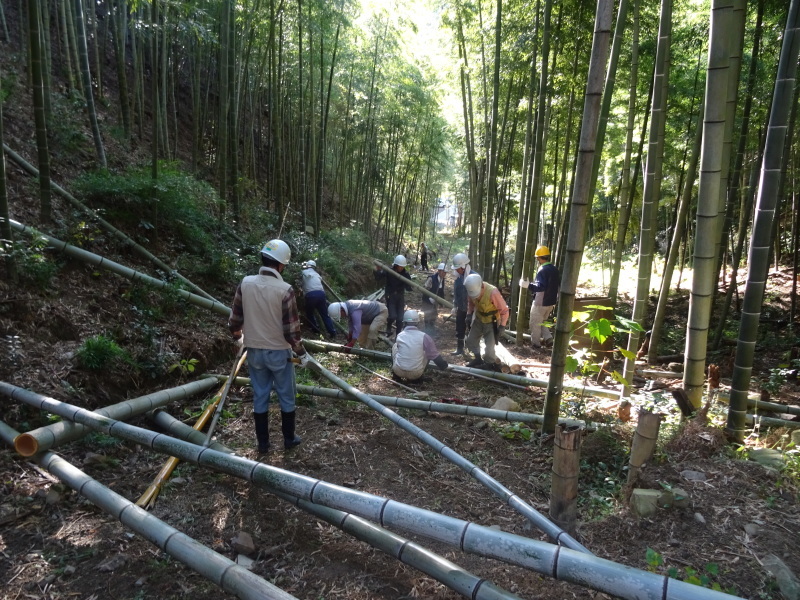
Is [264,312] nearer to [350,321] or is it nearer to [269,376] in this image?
[269,376]

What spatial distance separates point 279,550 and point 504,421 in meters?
2.32

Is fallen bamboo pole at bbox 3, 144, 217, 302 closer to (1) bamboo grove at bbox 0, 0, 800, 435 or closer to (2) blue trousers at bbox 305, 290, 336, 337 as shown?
(1) bamboo grove at bbox 0, 0, 800, 435

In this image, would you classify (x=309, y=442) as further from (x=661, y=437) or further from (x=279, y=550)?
(x=661, y=437)

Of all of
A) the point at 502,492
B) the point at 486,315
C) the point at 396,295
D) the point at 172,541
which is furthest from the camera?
the point at 396,295

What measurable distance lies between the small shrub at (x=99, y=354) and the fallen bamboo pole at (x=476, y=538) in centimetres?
180

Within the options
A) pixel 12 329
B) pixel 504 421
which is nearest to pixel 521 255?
pixel 504 421

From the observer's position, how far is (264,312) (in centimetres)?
352

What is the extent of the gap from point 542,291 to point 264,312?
15.5 ft

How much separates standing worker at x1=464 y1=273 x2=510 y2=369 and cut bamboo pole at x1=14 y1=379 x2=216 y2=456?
3.23 meters

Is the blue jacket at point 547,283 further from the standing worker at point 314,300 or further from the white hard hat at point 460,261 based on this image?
the standing worker at point 314,300

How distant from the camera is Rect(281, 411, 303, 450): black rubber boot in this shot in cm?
371

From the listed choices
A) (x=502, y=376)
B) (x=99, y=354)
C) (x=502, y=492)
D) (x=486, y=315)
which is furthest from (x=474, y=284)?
(x=99, y=354)

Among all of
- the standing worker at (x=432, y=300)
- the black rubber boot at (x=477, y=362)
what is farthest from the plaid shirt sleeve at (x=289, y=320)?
the standing worker at (x=432, y=300)

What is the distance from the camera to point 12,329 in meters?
4.04
